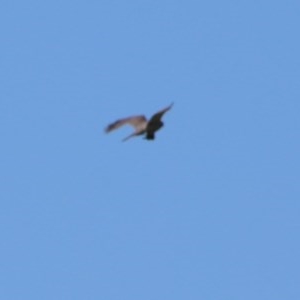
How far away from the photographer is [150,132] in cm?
5728

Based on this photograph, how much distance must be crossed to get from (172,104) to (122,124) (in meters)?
3.57

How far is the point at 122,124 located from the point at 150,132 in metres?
1.11

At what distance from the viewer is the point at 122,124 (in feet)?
189

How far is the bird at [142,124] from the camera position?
187 feet

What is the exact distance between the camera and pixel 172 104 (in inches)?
2148

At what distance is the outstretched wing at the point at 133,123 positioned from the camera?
57.3m

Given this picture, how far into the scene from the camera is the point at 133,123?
57406mm

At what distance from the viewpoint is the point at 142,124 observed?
189 ft

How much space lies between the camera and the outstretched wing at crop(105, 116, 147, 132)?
57.3 metres

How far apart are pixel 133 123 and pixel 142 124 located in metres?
0.34

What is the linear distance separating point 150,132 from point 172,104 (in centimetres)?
297

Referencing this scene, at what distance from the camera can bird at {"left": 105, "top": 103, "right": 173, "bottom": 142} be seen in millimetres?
57094
